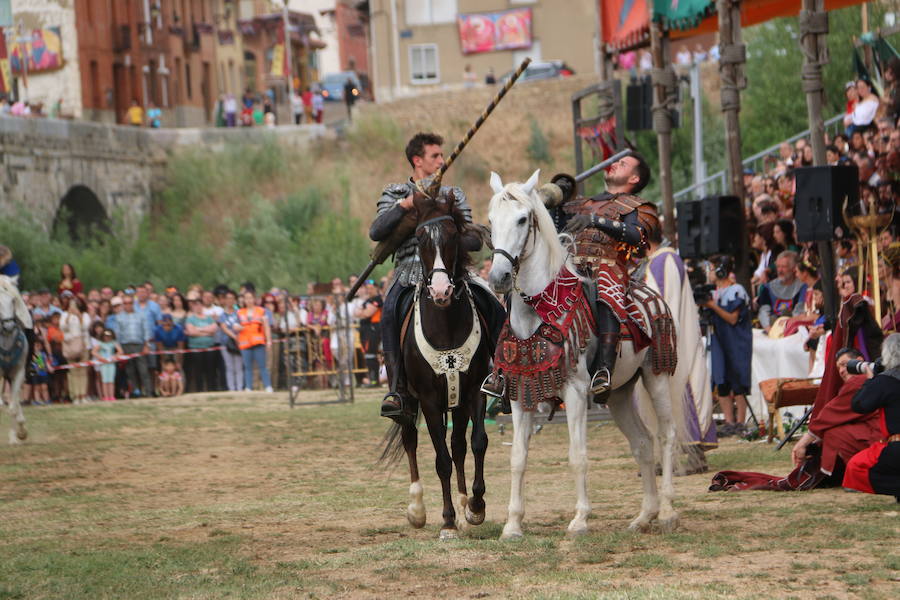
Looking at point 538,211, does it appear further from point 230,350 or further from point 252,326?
point 230,350

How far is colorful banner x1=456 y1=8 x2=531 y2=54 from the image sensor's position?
72938 mm

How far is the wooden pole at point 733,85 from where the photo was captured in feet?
58.0

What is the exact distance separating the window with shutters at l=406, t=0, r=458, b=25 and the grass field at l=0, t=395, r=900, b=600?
58.3 meters

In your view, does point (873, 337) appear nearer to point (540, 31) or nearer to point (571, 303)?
point (571, 303)

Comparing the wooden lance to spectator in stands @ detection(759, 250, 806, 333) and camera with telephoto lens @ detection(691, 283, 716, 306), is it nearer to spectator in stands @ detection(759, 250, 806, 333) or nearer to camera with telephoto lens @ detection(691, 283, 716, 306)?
camera with telephoto lens @ detection(691, 283, 716, 306)

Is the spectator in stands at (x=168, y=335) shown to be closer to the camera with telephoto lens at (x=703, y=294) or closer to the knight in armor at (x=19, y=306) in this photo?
the knight in armor at (x=19, y=306)

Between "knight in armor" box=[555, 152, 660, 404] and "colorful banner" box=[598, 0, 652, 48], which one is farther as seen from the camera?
"colorful banner" box=[598, 0, 652, 48]

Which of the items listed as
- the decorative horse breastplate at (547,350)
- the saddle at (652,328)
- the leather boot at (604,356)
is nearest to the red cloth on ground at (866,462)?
the saddle at (652,328)

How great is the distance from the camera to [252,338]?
28.9 meters

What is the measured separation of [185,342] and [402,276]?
20.2 m

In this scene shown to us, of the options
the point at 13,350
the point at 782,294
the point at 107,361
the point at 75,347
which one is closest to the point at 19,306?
the point at 13,350

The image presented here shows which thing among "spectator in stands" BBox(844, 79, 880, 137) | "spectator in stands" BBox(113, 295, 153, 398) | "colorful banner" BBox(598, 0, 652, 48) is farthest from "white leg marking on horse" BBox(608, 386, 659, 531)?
"spectator in stands" BBox(113, 295, 153, 398)

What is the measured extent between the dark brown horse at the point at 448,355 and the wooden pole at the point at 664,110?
32.5 ft

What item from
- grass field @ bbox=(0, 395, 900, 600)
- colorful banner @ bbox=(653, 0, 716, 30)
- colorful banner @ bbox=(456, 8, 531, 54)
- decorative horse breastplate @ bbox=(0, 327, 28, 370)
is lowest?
grass field @ bbox=(0, 395, 900, 600)
